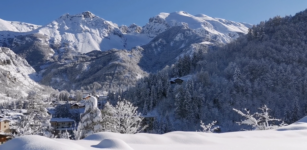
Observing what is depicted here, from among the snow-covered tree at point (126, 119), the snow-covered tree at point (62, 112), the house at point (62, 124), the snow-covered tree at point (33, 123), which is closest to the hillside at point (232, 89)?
the snow-covered tree at point (62, 112)

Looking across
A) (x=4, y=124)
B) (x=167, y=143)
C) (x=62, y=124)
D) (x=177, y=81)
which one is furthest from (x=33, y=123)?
(x=177, y=81)

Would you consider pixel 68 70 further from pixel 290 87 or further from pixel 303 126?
pixel 303 126

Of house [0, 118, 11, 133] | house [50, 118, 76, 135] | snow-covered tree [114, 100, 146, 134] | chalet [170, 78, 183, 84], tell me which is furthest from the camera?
chalet [170, 78, 183, 84]

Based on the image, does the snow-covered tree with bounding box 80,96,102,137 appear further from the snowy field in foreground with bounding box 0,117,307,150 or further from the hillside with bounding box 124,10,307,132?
the hillside with bounding box 124,10,307,132

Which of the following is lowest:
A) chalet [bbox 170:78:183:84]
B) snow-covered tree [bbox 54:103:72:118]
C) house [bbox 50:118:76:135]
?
house [bbox 50:118:76:135]

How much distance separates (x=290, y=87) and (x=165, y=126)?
26.8m

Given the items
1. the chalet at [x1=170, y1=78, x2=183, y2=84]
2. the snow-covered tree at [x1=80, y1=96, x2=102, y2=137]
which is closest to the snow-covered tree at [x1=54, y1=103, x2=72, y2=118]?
the chalet at [x1=170, y1=78, x2=183, y2=84]

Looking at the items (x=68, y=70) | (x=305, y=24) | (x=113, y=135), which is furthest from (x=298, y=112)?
(x=68, y=70)

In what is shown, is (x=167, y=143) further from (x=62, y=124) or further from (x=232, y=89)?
(x=232, y=89)

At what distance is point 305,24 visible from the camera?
257 feet

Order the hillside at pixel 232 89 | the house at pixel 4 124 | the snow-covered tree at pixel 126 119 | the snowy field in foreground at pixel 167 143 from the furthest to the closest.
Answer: the hillside at pixel 232 89, the house at pixel 4 124, the snow-covered tree at pixel 126 119, the snowy field in foreground at pixel 167 143

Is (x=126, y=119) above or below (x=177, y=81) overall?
below

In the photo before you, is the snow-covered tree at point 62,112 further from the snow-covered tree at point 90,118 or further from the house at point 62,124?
the snow-covered tree at point 90,118

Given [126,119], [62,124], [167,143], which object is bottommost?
[62,124]
